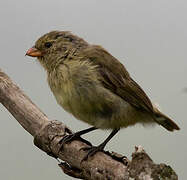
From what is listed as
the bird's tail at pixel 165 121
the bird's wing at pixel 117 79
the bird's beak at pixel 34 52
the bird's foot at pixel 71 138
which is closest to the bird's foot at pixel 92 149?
the bird's foot at pixel 71 138

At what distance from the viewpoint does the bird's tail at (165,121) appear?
14.9 ft

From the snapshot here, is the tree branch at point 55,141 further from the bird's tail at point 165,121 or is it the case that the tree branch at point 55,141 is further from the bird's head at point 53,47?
the bird's tail at point 165,121

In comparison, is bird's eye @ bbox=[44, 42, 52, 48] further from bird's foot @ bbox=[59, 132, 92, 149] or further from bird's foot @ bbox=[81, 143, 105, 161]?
bird's foot @ bbox=[81, 143, 105, 161]

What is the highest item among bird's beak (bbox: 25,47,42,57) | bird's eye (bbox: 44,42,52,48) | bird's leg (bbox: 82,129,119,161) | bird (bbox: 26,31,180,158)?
bird's eye (bbox: 44,42,52,48)

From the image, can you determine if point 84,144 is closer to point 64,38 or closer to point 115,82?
point 115,82

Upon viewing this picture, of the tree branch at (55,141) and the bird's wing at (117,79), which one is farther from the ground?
the bird's wing at (117,79)

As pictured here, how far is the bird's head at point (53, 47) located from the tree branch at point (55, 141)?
1.29ft

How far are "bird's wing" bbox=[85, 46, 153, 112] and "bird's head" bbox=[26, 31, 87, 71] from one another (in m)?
0.17

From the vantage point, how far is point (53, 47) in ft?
14.6

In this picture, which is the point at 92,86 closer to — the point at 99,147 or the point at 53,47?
the point at 99,147

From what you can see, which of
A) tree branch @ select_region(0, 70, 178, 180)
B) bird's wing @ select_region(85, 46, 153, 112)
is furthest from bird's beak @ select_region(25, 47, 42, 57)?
bird's wing @ select_region(85, 46, 153, 112)

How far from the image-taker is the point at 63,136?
13.7 feet

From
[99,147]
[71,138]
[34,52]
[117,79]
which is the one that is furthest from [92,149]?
[34,52]

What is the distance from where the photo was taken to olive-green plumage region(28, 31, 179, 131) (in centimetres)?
401
